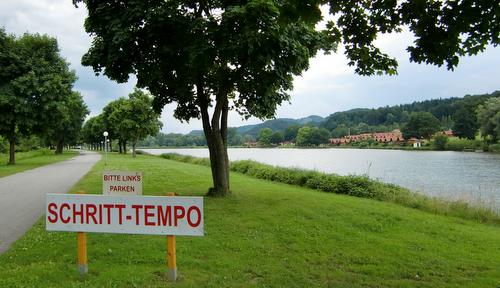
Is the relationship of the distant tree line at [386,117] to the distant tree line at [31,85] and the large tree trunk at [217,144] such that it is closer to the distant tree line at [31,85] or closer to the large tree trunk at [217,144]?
the distant tree line at [31,85]

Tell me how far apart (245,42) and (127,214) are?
511 cm

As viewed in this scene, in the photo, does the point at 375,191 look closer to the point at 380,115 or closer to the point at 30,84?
the point at 30,84

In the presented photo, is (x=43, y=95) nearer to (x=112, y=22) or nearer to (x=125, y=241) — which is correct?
(x=112, y=22)

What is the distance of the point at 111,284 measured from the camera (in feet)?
17.8

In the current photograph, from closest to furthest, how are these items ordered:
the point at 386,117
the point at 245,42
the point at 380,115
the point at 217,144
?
the point at 245,42 < the point at 217,144 < the point at 386,117 < the point at 380,115

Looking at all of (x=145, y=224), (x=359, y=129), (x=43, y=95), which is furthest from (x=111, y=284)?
(x=359, y=129)

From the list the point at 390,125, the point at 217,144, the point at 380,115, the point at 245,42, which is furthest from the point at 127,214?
the point at 380,115

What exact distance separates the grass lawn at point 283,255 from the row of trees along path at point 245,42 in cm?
305

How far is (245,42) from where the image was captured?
9.20m

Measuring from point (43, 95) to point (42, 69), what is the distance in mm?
2174

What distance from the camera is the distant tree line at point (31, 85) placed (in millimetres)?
29750

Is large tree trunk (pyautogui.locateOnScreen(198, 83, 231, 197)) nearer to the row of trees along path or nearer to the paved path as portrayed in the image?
the row of trees along path

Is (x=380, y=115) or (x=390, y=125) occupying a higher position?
(x=380, y=115)

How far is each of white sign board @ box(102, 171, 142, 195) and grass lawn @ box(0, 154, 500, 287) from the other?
105cm
